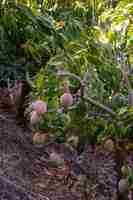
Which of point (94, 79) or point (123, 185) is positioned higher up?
point (94, 79)

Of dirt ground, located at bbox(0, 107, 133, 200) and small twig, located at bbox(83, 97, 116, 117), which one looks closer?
small twig, located at bbox(83, 97, 116, 117)

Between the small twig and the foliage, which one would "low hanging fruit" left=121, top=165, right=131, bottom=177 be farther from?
the small twig

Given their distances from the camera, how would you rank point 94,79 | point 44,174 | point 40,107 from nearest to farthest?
point 40,107 → point 94,79 → point 44,174

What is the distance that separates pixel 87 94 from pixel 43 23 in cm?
75

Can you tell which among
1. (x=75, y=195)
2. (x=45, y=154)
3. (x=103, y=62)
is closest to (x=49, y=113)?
(x=103, y=62)

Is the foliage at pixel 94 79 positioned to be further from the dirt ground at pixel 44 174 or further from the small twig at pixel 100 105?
the dirt ground at pixel 44 174

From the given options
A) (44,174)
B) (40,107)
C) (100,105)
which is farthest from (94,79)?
(44,174)

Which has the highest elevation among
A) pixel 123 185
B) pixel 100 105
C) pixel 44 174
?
pixel 100 105

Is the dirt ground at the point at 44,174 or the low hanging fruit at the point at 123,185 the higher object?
the low hanging fruit at the point at 123,185

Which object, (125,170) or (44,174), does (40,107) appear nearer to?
(125,170)

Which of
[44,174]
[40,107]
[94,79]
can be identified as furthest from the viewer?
[44,174]

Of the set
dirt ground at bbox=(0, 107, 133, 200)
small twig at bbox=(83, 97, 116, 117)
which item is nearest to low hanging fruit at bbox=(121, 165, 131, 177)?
small twig at bbox=(83, 97, 116, 117)

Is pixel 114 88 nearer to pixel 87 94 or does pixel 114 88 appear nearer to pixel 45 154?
pixel 87 94

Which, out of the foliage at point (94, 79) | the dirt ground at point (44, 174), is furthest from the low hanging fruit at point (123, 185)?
the dirt ground at point (44, 174)
